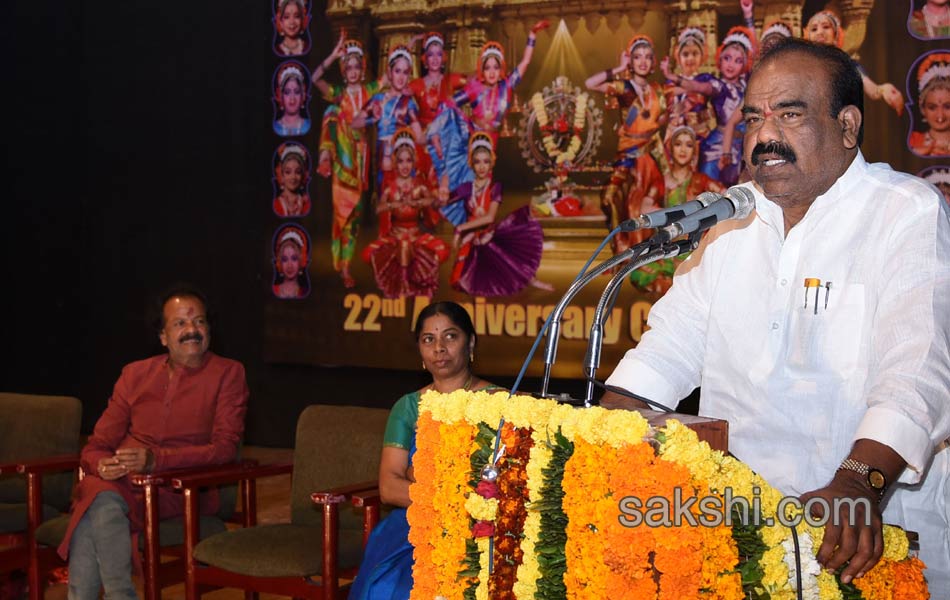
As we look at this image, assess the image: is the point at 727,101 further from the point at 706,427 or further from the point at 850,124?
the point at 706,427

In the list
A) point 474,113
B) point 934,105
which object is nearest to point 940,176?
point 934,105

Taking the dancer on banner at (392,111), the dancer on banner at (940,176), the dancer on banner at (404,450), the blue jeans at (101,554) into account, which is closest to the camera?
the dancer on banner at (404,450)

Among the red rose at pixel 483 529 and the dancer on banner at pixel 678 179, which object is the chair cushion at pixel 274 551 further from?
the dancer on banner at pixel 678 179

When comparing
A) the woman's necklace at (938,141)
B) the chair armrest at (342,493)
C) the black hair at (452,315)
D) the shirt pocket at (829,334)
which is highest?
the woman's necklace at (938,141)

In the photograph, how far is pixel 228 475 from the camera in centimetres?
396

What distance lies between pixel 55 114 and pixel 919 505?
860 centimetres

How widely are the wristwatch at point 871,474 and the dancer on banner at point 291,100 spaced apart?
6707 millimetres

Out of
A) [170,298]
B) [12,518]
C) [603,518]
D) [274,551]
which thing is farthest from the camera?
[170,298]

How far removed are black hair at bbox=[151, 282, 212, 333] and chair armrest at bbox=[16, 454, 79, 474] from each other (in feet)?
2.09

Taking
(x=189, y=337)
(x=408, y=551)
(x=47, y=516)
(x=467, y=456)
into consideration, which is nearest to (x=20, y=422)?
(x=47, y=516)

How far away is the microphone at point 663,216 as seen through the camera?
4.94 ft

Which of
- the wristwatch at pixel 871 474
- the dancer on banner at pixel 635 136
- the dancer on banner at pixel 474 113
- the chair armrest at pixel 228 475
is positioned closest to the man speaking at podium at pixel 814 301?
the wristwatch at pixel 871 474

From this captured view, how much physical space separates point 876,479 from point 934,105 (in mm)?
5053

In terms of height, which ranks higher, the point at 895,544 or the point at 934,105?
the point at 934,105
